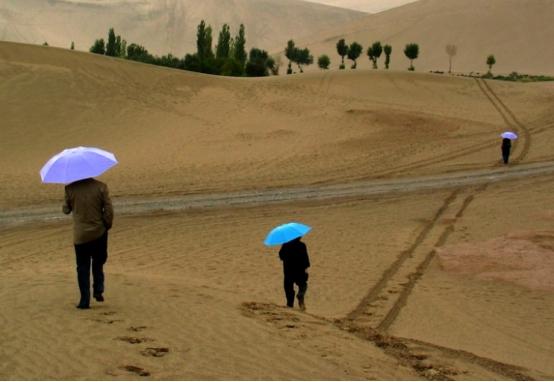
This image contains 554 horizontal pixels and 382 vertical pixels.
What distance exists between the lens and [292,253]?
1027 cm

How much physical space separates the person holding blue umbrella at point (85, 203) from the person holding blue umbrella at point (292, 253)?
2.09 meters

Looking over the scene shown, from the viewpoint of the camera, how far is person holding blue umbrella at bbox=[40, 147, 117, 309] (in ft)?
29.2

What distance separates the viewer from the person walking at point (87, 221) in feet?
29.3

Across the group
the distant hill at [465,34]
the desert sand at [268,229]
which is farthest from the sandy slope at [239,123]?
the distant hill at [465,34]

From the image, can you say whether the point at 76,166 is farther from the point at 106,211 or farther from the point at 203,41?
the point at 203,41

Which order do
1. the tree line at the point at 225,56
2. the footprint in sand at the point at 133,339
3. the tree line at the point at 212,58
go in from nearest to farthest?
the footprint in sand at the point at 133,339, the tree line at the point at 212,58, the tree line at the point at 225,56

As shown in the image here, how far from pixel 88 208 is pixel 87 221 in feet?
0.46

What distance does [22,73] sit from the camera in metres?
41.1

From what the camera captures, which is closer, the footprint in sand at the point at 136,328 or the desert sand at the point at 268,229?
the desert sand at the point at 268,229

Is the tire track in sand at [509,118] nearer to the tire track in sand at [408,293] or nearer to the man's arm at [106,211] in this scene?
the tire track in sand at [408,293]

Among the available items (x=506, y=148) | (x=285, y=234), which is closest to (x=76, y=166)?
(x=285, y=234)

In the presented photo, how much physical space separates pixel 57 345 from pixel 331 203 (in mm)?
15423

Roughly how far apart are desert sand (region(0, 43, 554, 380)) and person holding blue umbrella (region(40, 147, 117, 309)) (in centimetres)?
57

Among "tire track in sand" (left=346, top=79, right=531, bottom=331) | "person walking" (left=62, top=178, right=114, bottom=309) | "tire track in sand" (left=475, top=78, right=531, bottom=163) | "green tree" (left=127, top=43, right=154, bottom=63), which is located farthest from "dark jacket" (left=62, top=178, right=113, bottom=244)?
"green tree" (left=127, top=43, right=154, bottom=63)
